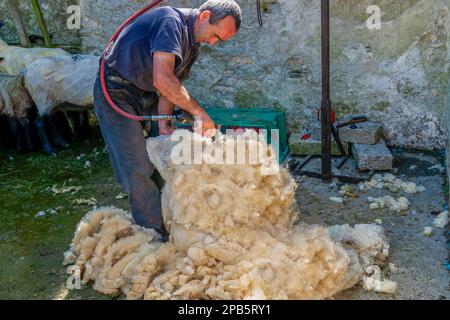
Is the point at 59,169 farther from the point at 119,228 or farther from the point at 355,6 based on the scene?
the point at 355,6

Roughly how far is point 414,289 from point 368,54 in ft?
8.65

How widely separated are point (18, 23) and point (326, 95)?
13.6ft

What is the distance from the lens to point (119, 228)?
3744 millimetres

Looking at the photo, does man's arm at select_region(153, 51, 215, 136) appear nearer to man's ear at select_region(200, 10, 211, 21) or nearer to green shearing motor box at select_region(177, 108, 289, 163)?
man's ear at select_region(200, 10, 211, 21)

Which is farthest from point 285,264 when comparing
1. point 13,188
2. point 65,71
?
point 65,71

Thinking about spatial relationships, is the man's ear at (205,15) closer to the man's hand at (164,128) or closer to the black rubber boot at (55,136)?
the man's hand at (164,128)

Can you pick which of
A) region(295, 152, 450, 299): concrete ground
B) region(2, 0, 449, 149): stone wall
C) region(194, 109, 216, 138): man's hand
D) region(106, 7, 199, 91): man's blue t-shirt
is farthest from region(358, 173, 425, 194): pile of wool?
region(106, 7, 199, 91): man's blue t-shirt

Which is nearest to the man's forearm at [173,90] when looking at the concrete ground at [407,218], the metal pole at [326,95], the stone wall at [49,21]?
the concrete ground at [407,218]

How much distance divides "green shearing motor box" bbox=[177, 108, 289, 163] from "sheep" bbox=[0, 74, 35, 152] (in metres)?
2.02

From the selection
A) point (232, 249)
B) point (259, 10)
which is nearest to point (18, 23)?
point (259, 10)

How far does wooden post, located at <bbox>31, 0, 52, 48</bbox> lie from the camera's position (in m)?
6.43

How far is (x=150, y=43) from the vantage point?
338 centimetres

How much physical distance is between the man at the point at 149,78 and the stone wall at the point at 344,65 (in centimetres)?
193

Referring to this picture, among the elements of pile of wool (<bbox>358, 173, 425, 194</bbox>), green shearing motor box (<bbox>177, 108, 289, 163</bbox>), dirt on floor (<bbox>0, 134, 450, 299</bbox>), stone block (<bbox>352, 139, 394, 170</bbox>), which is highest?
green shearing motor box (<bbox>177, 108, 289, 163</bbox>)
